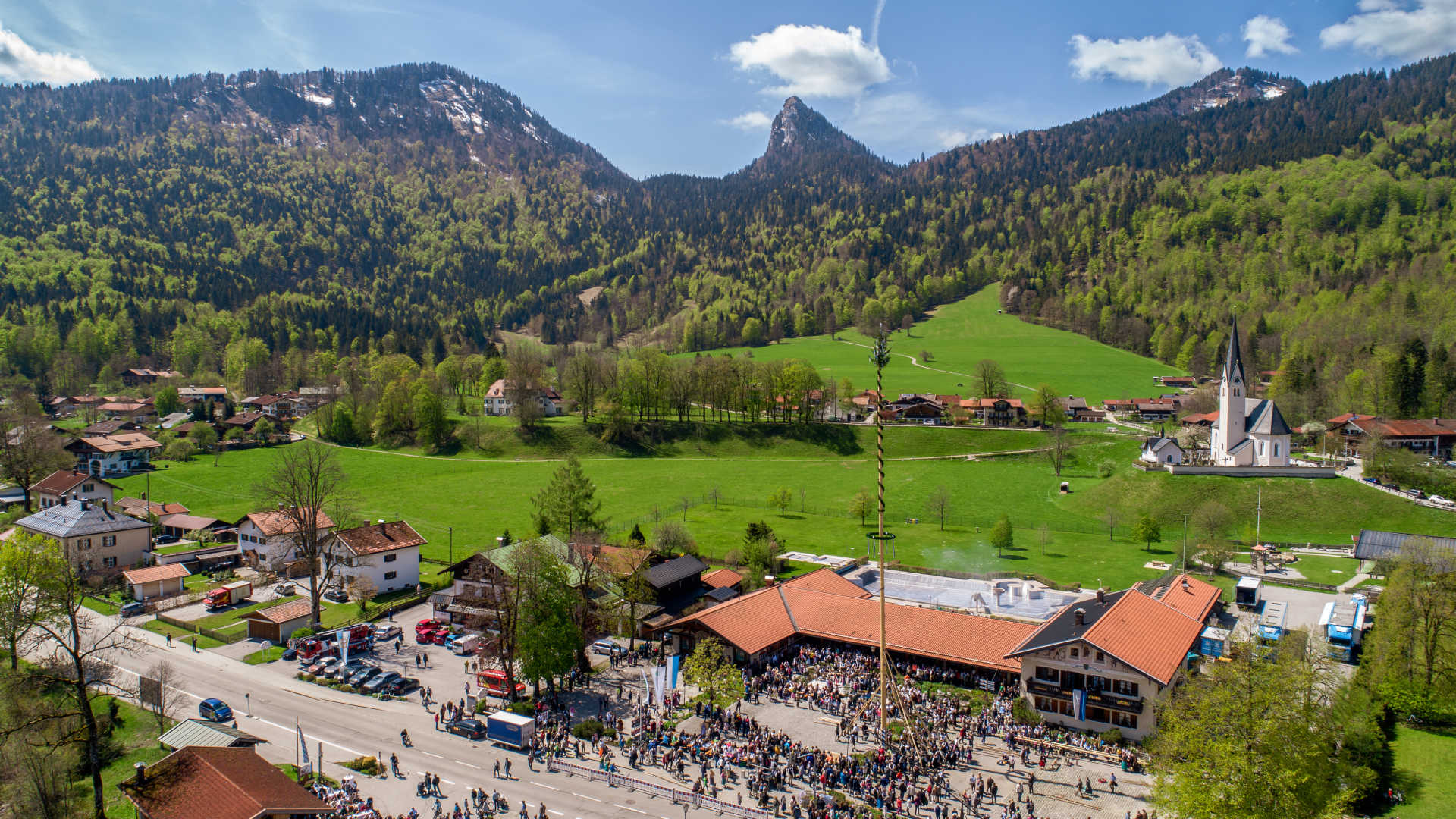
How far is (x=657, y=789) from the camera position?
2858cm

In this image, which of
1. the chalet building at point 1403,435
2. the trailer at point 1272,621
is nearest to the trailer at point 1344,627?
the trailer at point 1272,621

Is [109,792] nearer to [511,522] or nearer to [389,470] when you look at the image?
[511,522]

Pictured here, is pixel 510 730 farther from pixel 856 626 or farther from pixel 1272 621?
pixel 1272 621

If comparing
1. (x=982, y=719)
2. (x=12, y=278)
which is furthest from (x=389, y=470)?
(x=12, y=278)

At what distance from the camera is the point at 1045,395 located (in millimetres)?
113875

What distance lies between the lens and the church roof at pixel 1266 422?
253ft

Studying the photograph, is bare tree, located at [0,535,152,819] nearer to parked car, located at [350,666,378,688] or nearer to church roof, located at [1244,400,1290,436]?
parked car, located at [350,666,378,688]

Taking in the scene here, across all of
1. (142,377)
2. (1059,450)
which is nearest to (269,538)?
(1059,450)

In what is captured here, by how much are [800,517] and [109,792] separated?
5558cm

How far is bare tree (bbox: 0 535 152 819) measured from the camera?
28.6 metres

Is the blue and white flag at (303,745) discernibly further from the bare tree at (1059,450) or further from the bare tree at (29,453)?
the bare tree at (1059,450)

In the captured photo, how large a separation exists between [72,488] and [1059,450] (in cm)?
10046

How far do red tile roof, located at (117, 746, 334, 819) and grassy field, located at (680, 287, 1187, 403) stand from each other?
12149cm

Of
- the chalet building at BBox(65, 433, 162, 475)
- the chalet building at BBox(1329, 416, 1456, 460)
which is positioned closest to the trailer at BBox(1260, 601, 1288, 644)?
the chalet building at BBox(1329, 416, 1456, 460)
